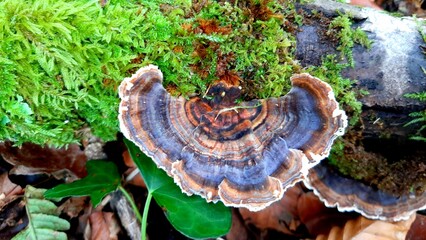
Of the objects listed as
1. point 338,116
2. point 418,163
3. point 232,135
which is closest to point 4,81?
point 232,135

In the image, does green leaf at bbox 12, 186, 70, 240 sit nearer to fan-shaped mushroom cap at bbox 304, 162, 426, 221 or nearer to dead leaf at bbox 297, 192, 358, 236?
fan-shaped mushroom cap at bbox 304, 162, 426, 221

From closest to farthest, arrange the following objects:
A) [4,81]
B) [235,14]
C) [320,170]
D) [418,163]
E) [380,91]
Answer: [4,81]
[235,14]
[380,91]
[418,163]
[320,170]

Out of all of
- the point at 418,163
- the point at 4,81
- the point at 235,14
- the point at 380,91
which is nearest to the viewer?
the point at 4,81

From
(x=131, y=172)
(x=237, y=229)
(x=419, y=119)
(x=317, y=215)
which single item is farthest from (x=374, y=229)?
(x=131, y=172)

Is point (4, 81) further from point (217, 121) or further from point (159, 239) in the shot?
point (159, 239)

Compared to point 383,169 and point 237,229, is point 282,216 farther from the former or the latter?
point 383,169

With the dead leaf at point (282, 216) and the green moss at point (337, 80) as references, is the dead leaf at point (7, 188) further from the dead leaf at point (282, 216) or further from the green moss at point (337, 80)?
the green moss at point (337, 80)

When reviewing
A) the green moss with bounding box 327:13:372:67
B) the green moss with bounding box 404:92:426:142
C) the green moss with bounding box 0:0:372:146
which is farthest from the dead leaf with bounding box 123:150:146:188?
the green moss with bounding box 404:92:426:142
